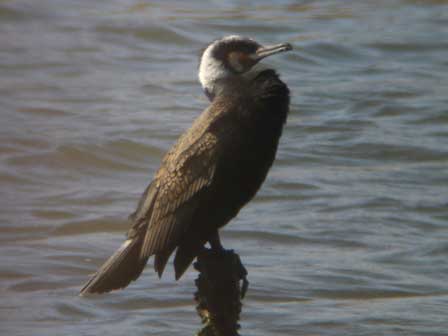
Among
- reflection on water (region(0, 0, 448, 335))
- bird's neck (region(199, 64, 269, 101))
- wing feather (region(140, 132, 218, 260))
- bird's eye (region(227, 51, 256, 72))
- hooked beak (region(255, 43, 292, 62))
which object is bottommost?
reflection on water (region(0, 0, 448, 335))

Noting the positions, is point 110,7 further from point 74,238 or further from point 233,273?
point 233,273

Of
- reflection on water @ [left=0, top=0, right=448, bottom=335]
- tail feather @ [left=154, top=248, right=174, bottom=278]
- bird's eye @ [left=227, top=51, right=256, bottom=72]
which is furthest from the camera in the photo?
reflection on water @ [left=0, top=0, right=448, bottom=335]

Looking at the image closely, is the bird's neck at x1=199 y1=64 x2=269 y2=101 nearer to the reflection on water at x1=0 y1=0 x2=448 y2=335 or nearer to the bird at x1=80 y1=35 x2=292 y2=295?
the bird at x1=80 y1=35 x2=292 y2=295

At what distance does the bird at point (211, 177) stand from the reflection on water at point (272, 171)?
8.12ft

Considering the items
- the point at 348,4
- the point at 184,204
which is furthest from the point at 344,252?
the point at 348,4

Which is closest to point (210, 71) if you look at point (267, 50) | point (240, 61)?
point (240, 61)

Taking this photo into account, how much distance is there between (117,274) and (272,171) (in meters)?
6.41

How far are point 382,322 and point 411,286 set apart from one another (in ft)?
2.21

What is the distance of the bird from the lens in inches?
214

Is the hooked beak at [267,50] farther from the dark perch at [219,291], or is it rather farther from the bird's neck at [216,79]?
the dark perch at [219,291]

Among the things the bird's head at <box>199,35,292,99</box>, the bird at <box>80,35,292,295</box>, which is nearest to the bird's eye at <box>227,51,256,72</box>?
the bird's head at <box>199,35,292,99</box>

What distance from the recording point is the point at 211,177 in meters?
5.46

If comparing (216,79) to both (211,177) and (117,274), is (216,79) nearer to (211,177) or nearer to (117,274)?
(211,177)

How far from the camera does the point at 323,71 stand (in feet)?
49.6
